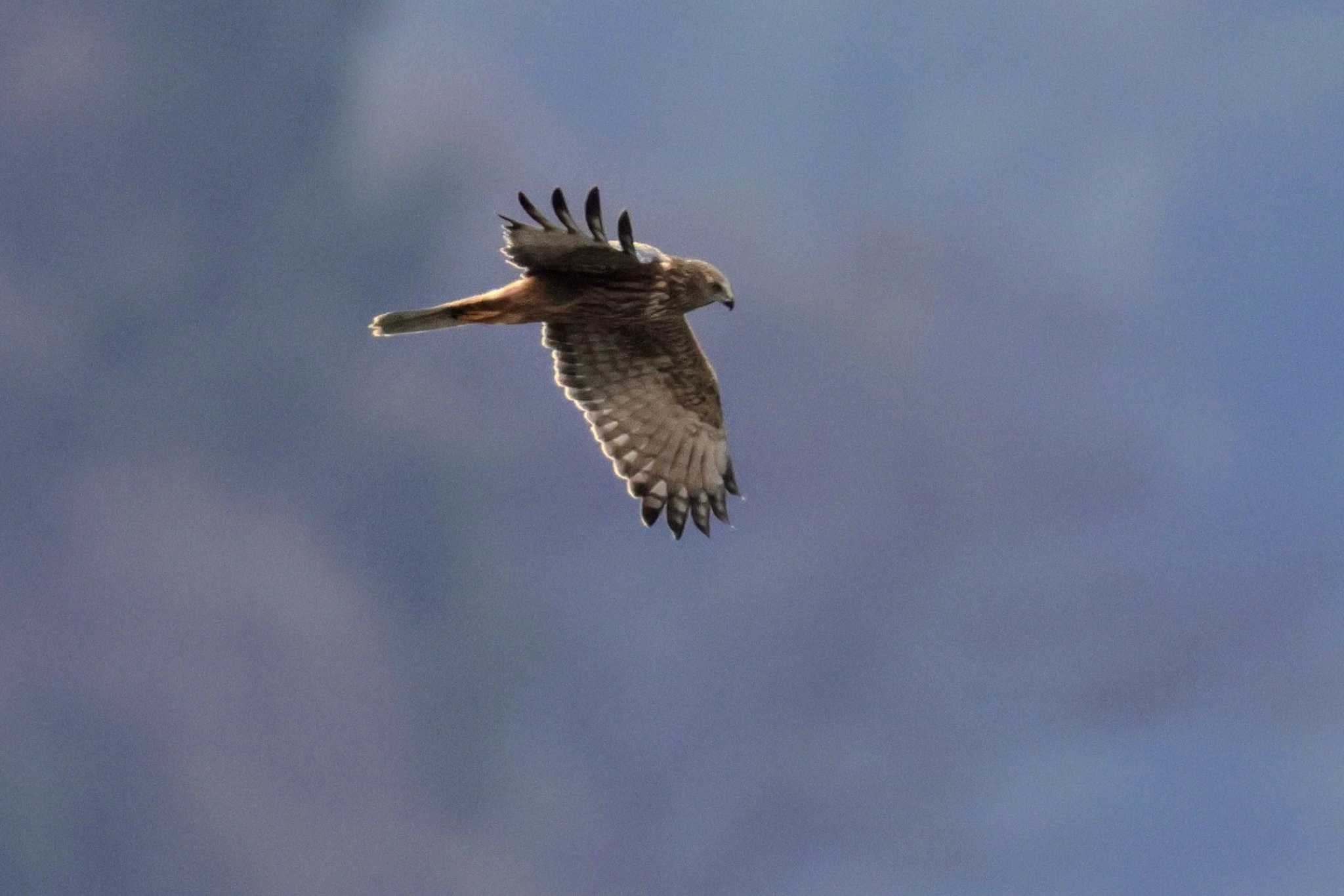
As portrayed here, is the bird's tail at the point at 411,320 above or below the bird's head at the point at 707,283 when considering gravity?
below

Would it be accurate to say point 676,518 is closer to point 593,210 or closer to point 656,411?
point 656,411

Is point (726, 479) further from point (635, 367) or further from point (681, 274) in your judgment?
point (681, 274)

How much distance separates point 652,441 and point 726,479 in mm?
796

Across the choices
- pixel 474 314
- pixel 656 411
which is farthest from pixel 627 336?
pixel 474 314

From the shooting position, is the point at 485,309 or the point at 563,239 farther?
the point at 485,309

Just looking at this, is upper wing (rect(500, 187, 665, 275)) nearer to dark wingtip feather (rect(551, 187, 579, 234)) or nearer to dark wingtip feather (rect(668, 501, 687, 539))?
dark wingtip feather (rect(551, 187, 579, 234))

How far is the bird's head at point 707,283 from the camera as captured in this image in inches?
659

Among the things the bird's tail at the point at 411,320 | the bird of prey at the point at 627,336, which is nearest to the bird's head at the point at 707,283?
the bird of prey at the point at 627,336

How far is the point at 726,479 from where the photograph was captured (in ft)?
60.3

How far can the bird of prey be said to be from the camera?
1560 centimetres

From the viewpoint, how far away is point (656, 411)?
18094 mm

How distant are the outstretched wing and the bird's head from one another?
606 millimetres

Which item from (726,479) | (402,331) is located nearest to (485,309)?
(402,331)

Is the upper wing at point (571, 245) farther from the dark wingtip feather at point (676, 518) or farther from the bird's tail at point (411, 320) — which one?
the dark wingtip feather at point (676, 518)
